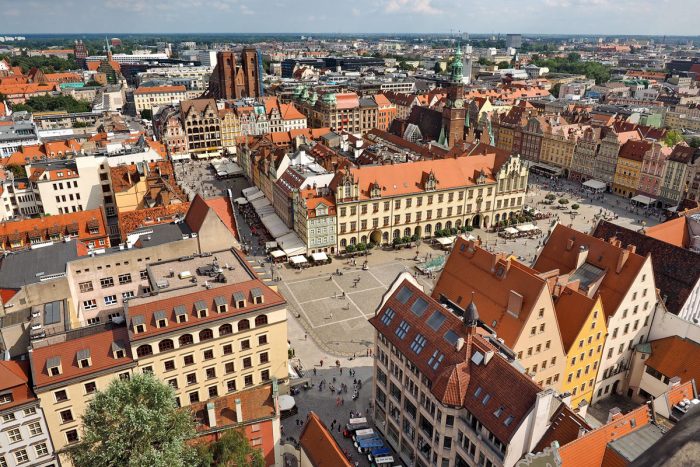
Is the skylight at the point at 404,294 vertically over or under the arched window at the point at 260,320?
over

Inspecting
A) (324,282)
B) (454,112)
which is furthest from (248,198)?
(454,112)

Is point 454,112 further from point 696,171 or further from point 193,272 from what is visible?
point 193,272

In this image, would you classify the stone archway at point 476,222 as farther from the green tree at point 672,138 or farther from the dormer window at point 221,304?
the dormer window at point 221,304

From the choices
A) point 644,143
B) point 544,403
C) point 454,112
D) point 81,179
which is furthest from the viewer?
point 454,112

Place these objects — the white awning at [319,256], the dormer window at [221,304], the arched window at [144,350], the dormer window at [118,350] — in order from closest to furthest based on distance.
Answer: the dormer window at [118,350]
the arched window at [144,350]
the dormer window at [221,304]
the white awning at [319,256]

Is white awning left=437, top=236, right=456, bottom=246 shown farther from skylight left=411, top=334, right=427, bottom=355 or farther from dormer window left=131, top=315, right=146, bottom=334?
dormer window left=131, top=315, right=146, bottom=334

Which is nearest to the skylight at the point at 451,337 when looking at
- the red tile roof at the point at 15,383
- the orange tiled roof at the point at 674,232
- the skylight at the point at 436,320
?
the skylight at the point at 436,320
